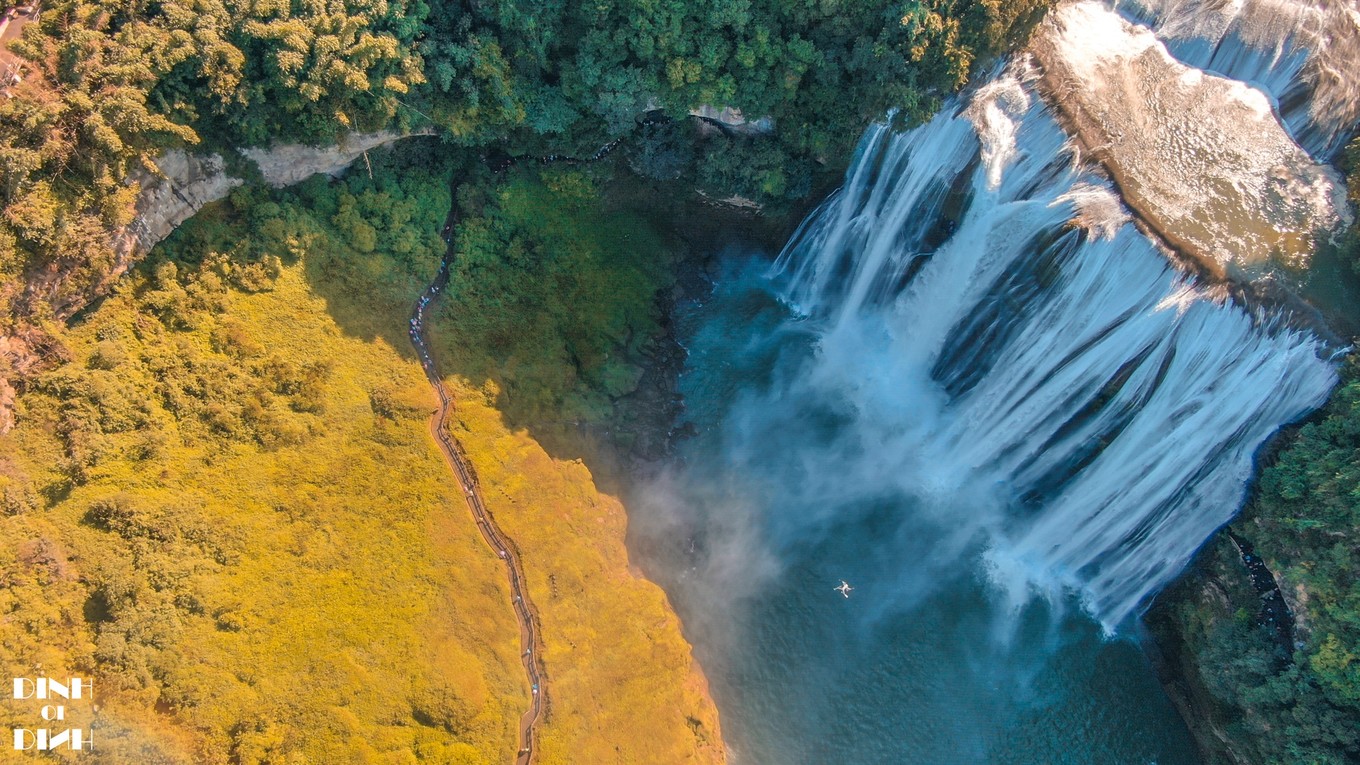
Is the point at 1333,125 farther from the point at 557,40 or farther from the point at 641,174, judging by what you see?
the point at 557,40

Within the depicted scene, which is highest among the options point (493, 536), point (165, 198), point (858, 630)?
point (165, 198)

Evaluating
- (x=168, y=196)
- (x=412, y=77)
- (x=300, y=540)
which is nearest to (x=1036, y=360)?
(x=412, y=77)

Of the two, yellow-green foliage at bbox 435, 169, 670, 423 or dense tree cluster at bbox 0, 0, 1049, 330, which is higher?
dense tree cluster at bbox 0, 0, 1049, 330

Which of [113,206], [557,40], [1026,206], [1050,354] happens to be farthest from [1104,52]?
[113,206]

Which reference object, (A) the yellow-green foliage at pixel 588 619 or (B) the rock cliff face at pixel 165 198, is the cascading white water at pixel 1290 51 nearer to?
(A) the yellow-green foliage at pixel 588 619

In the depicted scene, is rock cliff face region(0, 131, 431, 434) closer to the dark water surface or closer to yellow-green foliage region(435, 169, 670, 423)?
yellow-green foliage region(435, 169, 670, 423)

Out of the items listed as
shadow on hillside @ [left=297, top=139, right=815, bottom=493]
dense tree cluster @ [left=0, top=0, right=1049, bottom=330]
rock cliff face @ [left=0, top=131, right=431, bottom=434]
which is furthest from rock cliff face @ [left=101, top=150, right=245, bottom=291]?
shadow on hillside @ [left=297, top=139, right=815, bottom=493]

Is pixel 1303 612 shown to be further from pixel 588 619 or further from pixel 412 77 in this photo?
pixel 412 77
